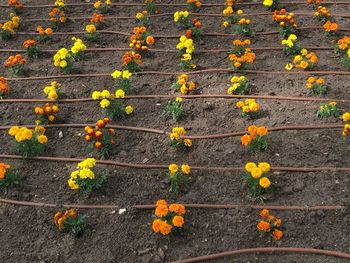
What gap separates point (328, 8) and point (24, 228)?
5.22 m

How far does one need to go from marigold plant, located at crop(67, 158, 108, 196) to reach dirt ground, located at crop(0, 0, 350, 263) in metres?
0.08

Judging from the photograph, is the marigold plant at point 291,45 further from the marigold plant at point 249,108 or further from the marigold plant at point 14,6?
the marigold plant at point 14,6

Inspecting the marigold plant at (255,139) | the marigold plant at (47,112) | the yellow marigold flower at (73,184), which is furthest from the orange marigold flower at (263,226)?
the marigold plant at (47,112)

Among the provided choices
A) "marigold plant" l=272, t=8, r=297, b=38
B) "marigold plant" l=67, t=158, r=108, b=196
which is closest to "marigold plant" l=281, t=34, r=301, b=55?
"marigold plant" l=272, t=8, r=297, b=38

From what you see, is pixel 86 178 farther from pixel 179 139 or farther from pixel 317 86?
pixel 317 86

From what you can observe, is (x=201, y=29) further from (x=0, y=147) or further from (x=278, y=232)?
(x=278, y=232)

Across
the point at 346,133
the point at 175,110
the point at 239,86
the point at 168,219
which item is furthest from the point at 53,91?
the point at 346,133

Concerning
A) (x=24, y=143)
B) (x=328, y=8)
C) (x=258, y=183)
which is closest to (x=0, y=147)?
(x=24, y=143)

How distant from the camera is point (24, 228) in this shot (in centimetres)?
378

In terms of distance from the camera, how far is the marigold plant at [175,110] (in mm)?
4766

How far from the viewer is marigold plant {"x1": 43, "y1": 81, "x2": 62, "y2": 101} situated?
500 cm

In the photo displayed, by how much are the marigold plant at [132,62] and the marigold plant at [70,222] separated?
2267mm

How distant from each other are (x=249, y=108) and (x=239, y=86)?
52 centimetres

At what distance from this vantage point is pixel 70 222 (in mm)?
3660
